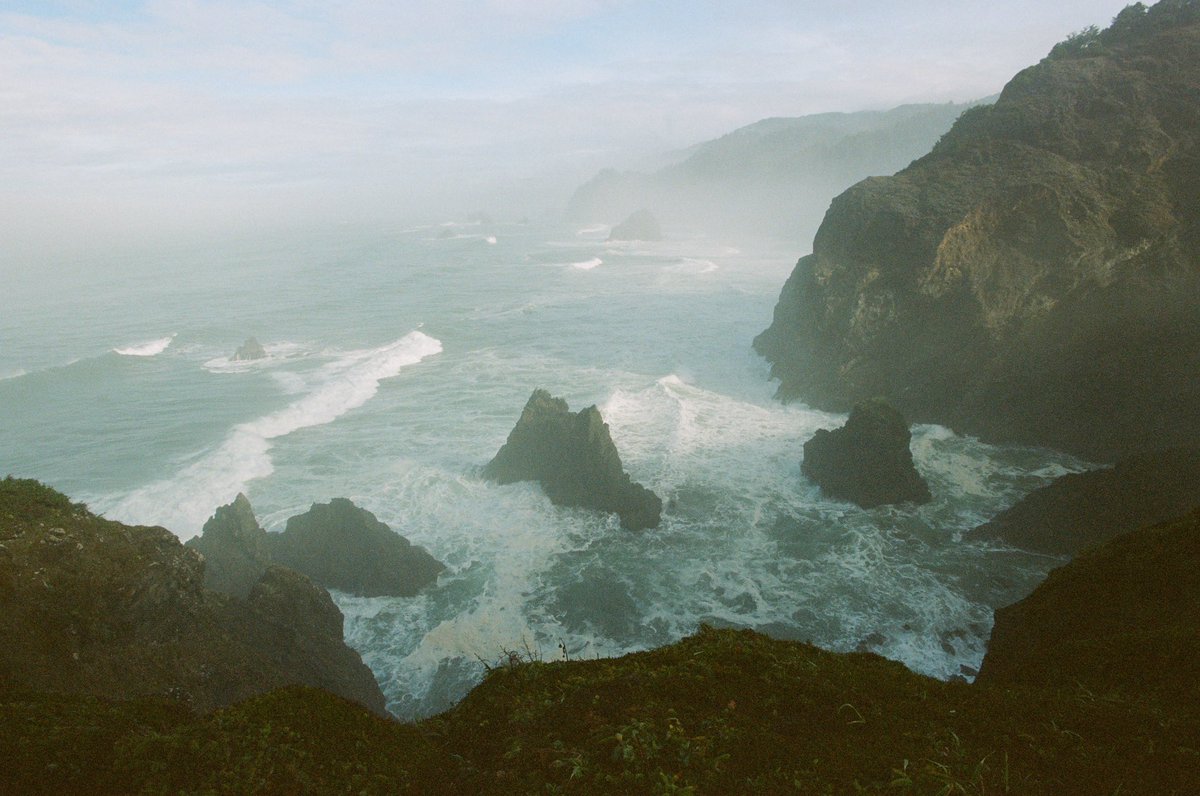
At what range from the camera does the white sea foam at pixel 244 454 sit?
25219mm

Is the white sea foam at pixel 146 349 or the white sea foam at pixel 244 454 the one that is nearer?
the white sea foam at pixel 244 454

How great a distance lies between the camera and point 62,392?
40938 millimetres

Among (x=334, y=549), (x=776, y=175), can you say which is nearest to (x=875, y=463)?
(x=334, y=549)

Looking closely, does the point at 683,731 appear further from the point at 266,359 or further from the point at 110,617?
the point at 266,359

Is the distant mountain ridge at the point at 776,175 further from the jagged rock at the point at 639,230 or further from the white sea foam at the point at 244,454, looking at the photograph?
the white sea foam at the point at 244,454

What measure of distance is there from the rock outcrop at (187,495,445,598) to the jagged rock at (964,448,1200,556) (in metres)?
20.3

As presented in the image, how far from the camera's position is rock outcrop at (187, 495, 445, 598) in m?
20.4

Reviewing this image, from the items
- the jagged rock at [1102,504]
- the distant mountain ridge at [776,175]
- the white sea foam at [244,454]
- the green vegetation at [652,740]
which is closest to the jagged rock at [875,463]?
the jagged rock at [1102,504]

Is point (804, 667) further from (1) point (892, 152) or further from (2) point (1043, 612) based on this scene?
(1) point (892, 152)

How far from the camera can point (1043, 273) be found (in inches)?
1102

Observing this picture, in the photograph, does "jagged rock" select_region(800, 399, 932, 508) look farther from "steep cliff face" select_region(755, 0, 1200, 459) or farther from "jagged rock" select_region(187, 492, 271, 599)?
"jagged rock" select_region(187, 492, 271, 599)

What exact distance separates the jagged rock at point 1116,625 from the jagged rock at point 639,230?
99.9 meters

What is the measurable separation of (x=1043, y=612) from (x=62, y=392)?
54760 mm

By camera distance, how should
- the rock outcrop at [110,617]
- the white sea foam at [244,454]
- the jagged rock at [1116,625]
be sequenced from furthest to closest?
the white sea foam at [244,454]
the rock outcrop at [110,617]
the jagged rock at [1116,625]
